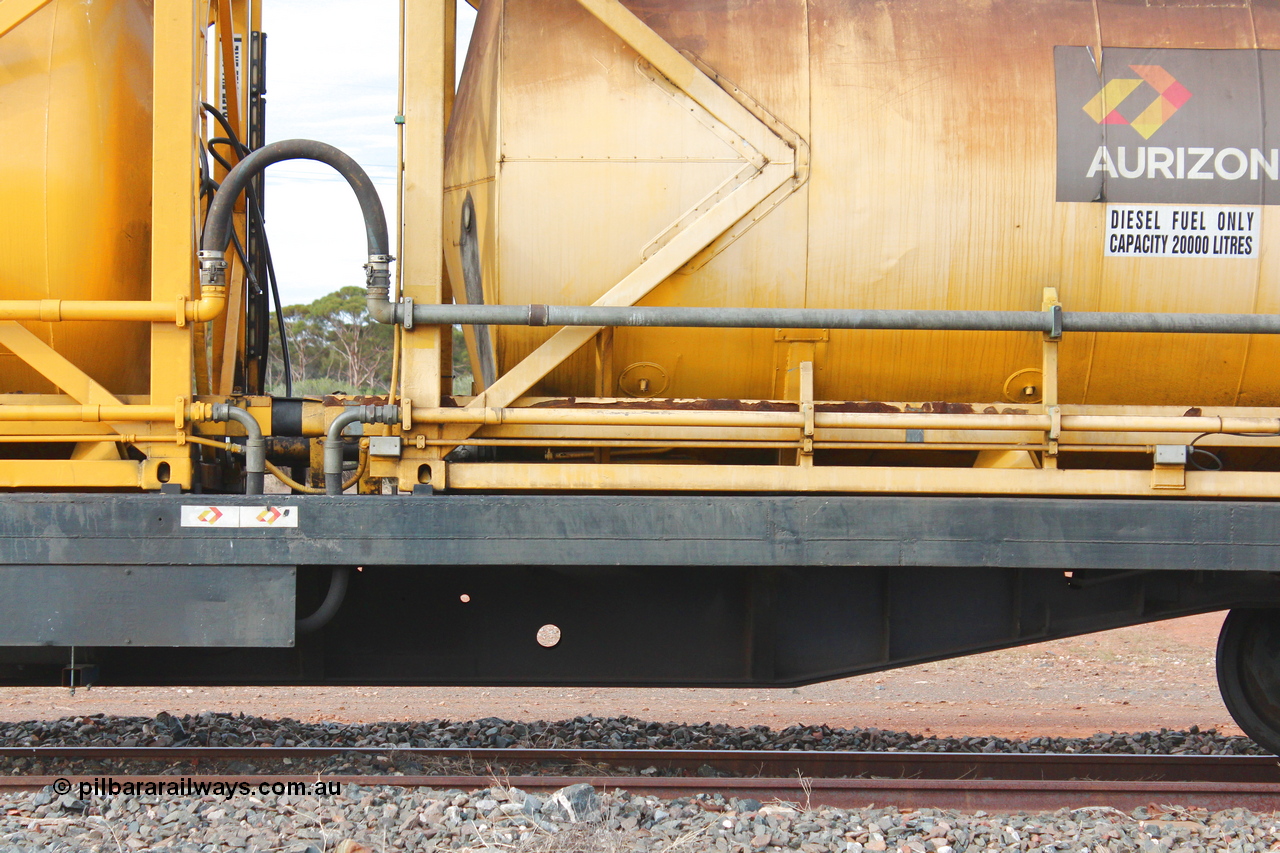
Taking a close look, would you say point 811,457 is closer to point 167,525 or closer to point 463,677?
point 463,677

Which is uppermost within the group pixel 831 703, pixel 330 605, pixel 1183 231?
pixel 1183 231

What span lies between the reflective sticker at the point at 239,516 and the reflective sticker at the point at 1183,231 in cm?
302

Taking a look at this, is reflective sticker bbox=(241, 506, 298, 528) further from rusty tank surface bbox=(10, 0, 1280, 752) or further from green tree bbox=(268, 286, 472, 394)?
green tree bbox=(268, 286, 472, 394)

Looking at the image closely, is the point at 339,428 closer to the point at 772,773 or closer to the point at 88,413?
the point at 88,413

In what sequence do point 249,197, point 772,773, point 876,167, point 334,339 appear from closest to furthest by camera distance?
1. point 876,167
2. point 249,197
3. point 772,773
4. point 334,339

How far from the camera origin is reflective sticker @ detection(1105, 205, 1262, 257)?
11.7 feet

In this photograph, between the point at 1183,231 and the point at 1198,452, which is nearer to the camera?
the point at 1183,231

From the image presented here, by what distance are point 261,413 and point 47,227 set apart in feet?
3.15

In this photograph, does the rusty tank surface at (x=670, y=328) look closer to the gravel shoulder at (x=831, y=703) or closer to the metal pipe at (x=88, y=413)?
the metal pipe at (x=88, y=413)

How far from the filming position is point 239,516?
3.22 m

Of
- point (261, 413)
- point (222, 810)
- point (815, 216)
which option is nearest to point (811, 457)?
point (815, 216)

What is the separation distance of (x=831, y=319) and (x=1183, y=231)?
1.37 meters

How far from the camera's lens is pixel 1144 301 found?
3.61 metres

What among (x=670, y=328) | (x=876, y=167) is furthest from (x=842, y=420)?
(x=876, y=167)
